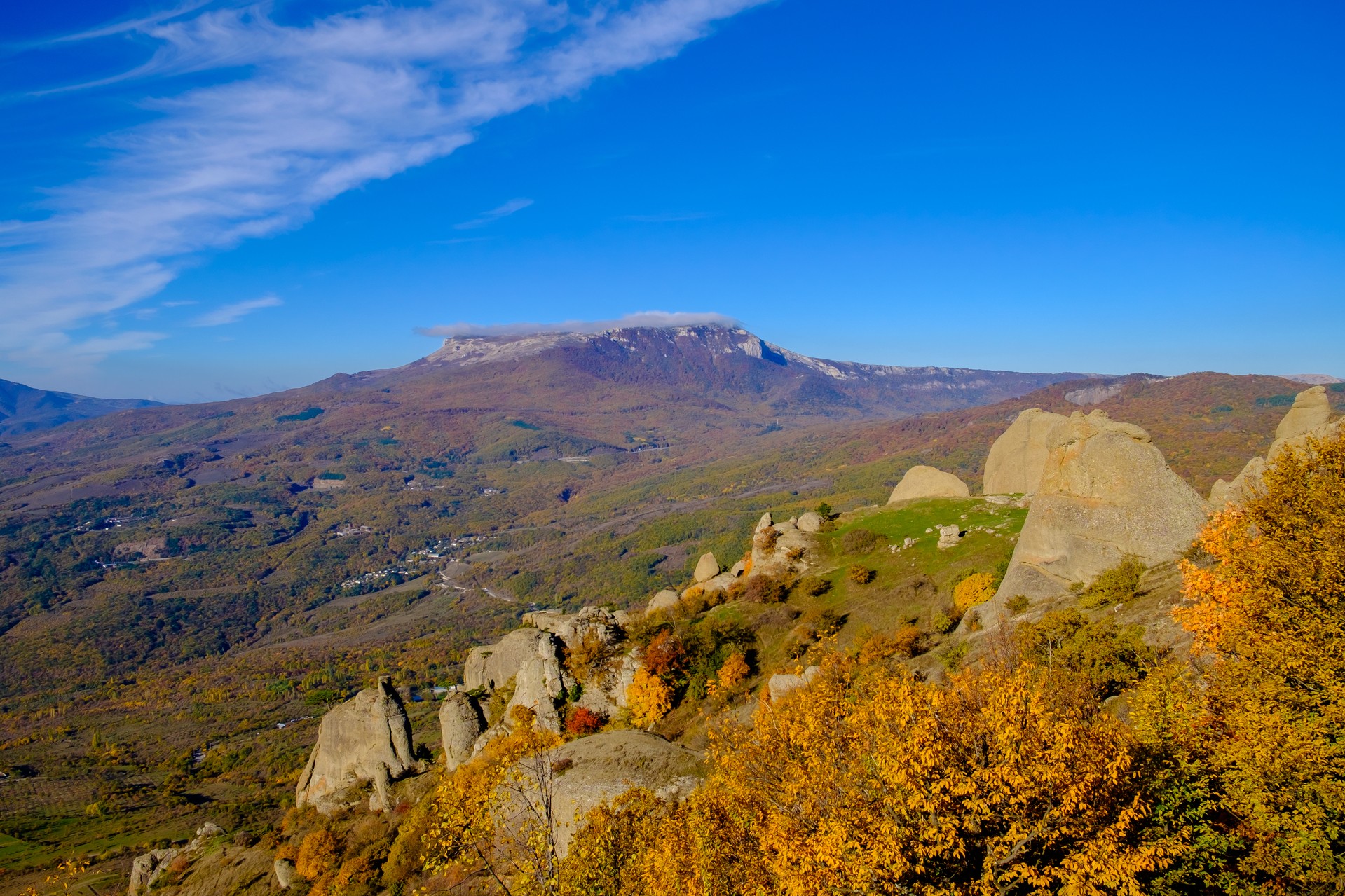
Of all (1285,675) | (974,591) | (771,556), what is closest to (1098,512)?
(974,591)

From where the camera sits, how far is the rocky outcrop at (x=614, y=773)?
26141mm

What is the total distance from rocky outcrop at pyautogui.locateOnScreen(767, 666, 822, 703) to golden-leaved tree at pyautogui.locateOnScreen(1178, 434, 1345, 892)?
48.5ft

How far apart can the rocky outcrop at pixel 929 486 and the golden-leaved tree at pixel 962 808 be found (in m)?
45.9

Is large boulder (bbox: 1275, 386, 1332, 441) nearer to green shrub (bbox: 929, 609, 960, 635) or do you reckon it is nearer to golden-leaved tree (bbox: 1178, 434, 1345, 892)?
golden-leaved tree (bbox: 1178, 434, 1345, 892)

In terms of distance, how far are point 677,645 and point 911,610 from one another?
15.6 metres

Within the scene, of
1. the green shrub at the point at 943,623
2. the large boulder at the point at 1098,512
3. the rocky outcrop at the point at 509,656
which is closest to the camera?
the large boulder at the point at 1098,512

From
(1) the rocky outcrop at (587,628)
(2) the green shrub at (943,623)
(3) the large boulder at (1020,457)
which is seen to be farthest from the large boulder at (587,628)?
(3) the large boulder at (1020,457)

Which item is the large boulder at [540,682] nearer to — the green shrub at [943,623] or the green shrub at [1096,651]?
the green shrub at [943,623]

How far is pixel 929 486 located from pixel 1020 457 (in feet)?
28.5

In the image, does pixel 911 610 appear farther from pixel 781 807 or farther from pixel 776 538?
pixel 781 807

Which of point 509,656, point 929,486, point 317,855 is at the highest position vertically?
point 929,486

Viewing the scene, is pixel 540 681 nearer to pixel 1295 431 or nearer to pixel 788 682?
pixel 788 682

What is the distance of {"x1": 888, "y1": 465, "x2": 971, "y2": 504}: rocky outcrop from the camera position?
192 ft

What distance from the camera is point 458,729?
1727 inches
